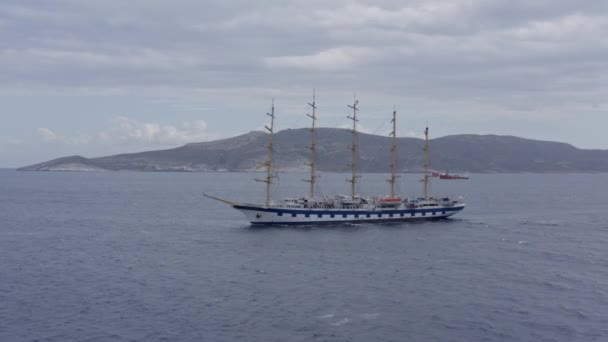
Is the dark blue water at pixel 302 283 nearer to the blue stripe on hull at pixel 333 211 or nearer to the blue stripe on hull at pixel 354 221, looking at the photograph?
the blue stripe on hull at pixel 354 221

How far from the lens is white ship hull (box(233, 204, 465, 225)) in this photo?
116938 millimetres

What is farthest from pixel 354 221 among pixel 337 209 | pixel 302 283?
pixel 302 283

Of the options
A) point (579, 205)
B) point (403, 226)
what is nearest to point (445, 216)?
point (403, 226)

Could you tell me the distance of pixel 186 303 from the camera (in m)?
59.4

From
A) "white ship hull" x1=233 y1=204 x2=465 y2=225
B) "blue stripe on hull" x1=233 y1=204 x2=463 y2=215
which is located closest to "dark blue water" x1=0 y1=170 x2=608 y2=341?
"white ship hull" x1=233 y1=204 x2=465 y2=225

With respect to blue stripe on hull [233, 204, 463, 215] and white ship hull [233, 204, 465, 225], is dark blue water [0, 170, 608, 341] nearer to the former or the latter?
white ship hull [233, 204, 465, 225]

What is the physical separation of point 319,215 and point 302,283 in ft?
169

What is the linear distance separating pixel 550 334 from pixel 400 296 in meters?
15.9

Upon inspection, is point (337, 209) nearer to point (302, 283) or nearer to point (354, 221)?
point (354, 221)

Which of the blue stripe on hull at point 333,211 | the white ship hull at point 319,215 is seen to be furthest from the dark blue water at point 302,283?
the blue stripe on hull at point 333,211

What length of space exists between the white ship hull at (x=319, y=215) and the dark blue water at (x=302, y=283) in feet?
Answer: 15.1

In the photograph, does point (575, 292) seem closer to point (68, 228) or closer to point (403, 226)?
point (403, 226)

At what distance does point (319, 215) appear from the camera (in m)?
119

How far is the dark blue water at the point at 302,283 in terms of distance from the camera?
52219 millimetres
